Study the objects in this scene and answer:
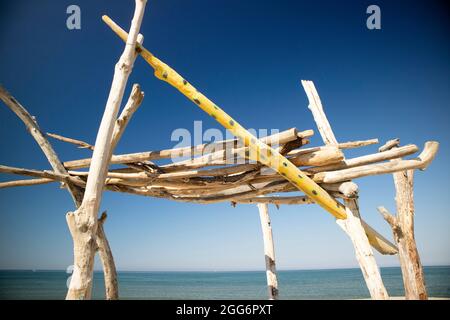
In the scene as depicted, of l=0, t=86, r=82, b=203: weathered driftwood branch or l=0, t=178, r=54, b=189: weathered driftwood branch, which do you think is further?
l=0, t=178, r=54, b=189: weathered driftwood branch

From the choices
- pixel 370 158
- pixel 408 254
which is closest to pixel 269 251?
pixel 408 254

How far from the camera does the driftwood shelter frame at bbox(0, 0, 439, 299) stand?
3.01m

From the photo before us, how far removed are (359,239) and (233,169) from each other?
1.68 m

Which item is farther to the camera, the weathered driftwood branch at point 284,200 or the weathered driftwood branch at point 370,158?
the weathered driftwood branch at point 284,200

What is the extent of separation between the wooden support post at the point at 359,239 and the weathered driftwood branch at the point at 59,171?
3.40 metres

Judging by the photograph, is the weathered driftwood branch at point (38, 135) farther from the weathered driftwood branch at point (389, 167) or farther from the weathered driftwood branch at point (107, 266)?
the weathered driftwood branch at point (389, 167)

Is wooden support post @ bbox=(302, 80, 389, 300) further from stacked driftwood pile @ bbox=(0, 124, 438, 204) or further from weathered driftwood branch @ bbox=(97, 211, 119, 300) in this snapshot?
weathered driftwood branch @ bbox=(97, 211, 119, 300)

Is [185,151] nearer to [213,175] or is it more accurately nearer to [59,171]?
[213,175]

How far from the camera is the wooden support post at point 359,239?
3.25 meters

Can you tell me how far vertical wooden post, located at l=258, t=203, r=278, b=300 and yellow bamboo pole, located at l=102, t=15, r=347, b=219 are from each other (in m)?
3.25

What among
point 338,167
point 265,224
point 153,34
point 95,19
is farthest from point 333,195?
point 153,34

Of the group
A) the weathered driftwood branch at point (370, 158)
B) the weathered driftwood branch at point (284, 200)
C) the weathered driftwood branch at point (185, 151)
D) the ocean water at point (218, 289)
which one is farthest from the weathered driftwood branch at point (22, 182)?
the ocean water at point (218, 289)

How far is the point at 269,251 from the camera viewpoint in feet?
21.9

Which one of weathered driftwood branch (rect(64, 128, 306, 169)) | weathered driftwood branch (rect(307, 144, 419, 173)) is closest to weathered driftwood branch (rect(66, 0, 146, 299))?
weathered driftwood branch (rect(64, 128, 306, 169))
